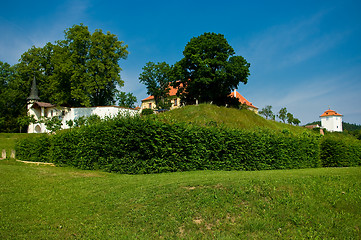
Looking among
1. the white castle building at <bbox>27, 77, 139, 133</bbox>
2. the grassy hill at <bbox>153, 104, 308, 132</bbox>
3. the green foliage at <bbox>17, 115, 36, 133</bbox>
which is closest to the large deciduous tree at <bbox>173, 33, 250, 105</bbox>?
the grassy hill at <bbox>153, 104, 308, 132</bbox>

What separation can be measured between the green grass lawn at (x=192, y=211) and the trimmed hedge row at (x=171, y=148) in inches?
158

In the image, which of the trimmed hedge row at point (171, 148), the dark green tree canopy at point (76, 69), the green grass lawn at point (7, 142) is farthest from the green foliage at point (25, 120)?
the trimmed hedge row at point (171, 148)

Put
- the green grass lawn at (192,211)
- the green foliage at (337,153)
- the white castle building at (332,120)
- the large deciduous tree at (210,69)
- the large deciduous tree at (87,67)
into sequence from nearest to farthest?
1. the green grass lawn at (192,211)
2. the green foliage at (337,153)
3. the large deciduous tree at (210,69)
4. the large deciduous tree at (87,67)
5. the white castle building at (332,120)

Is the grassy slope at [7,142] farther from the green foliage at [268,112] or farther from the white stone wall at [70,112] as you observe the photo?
the green foliage at [268,112]

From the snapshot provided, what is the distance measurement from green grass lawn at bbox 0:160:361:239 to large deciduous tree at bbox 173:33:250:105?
35.0 m

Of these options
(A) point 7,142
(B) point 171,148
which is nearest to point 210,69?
(B) point 171,148

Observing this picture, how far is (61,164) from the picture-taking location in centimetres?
1744

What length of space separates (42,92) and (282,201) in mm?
64518

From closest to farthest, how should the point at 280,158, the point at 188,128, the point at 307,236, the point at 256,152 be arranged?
the point at 307,236 < the point at 188,128 < the point at 256,152 < the point at 280,158

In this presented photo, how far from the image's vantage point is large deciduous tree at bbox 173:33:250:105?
140 feet

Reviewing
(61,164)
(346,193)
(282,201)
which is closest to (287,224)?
(282,201)

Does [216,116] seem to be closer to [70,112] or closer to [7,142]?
[7,142]

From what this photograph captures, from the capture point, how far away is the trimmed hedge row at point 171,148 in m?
13.2

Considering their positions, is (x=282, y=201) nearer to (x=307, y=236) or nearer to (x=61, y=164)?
(x=307, y=236)
